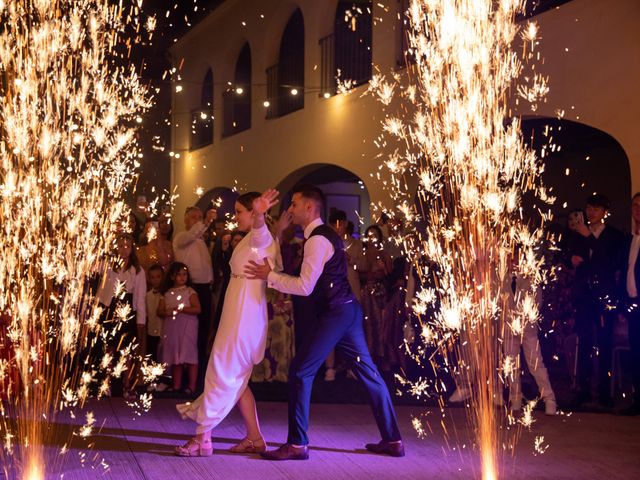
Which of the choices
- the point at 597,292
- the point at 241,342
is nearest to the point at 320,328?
the point at 241,342

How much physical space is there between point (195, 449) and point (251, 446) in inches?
16.4

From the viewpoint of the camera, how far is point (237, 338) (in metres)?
6.30

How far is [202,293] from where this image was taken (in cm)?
A: 1055

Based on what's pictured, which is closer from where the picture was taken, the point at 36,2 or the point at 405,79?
the point at 36,2

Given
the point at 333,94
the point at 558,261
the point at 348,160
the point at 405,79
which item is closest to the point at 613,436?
the point at 558,261

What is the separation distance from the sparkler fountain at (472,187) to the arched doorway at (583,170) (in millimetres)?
880

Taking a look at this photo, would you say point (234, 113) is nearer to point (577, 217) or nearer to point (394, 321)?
point (394, 321)

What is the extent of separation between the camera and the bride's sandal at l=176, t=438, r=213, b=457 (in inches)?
247

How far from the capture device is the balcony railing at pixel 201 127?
882 inches

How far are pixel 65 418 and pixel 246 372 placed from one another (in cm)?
223

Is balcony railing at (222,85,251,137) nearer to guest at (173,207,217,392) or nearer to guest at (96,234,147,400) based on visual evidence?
guest at (173,207,217,392)

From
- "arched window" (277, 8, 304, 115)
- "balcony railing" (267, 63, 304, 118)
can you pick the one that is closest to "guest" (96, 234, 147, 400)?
Answer: "balcony railing" (267, 63, 304, 118)

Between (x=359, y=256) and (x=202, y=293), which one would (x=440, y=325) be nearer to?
(x=359, y=256)

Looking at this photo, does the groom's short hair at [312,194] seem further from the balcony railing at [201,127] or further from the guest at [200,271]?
the balcony railing at [201,127]
